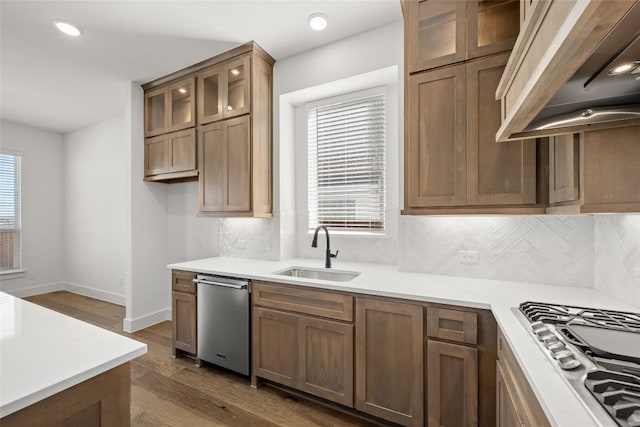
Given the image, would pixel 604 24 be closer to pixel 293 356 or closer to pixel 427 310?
pixel 427 310

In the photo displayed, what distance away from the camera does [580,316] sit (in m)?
1.26

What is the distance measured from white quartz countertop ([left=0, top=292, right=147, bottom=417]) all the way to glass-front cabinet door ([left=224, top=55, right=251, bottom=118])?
6.98ft

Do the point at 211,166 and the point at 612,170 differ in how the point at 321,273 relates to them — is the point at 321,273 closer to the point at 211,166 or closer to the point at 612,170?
the point at 211,166

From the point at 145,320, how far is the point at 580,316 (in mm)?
4084

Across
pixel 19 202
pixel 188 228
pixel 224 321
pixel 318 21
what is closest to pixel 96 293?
pixel 19 202

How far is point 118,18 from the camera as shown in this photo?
2.31 metres

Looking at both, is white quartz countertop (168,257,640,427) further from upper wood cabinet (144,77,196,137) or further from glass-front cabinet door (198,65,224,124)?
upper wood cabinet (144,77,196,137)

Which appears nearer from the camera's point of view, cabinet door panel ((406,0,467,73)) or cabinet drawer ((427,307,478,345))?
cabinet drawer ((427,307,478,345))

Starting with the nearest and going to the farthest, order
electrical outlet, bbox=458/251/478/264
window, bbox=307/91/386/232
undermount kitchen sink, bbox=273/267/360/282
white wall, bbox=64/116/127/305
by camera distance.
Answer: electrical outlet, bbox=458/251/478/264 < undermount kitchen sink, bbox=273/267/360/282 < window, bbox=307/91/386/232 < white wall, bbox=64/116/127/305

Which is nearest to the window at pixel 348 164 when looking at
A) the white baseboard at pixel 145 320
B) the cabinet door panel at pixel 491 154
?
the cabinet door panel at pixel 491 154

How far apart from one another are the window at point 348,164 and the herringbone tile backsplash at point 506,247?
1.72 ft

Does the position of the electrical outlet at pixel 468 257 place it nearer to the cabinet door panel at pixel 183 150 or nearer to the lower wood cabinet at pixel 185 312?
the lower wood cabinet at pixel 185 312

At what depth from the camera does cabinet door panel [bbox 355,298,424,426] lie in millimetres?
1716

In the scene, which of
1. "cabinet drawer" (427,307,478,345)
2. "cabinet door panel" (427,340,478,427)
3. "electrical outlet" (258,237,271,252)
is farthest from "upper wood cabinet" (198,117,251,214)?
"cabinet door panel" (427,340,478,427)
